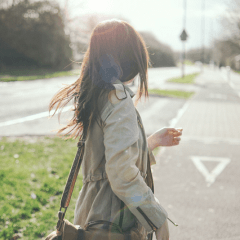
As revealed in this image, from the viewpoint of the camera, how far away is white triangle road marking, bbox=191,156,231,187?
4.98 m

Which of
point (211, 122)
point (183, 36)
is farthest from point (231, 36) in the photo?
point (211, 122)

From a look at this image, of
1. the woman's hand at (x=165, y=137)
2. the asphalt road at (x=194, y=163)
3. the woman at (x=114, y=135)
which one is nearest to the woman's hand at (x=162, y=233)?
the woman at (x=114, y=135)

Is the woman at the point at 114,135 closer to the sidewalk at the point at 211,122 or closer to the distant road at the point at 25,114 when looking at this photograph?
the distant road at the point at 25,114

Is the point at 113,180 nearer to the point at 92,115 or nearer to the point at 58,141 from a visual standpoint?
the point at 92,115

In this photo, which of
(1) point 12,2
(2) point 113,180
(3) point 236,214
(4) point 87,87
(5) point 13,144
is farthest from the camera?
(1) point 12,2

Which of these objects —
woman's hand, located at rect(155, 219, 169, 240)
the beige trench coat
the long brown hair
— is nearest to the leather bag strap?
the beige trench coat

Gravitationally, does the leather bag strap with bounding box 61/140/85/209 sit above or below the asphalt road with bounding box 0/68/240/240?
above

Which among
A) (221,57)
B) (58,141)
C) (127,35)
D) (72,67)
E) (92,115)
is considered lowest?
(221,57)

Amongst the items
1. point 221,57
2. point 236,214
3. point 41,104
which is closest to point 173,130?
point 236,214

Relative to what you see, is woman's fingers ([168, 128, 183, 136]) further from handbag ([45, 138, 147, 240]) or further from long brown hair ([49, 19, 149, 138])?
handbag ([45, 138, 147, 240])

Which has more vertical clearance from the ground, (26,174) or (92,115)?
(92,115)

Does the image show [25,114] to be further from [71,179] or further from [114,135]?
[114,135]

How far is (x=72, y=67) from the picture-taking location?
32.6 metres

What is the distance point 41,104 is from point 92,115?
1086cm
